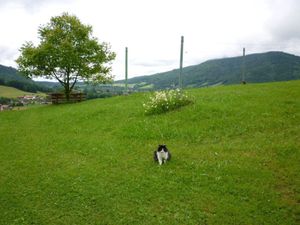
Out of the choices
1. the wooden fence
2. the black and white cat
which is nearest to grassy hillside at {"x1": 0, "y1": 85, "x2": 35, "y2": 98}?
the wooden fence

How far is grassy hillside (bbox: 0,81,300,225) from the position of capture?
384 inches

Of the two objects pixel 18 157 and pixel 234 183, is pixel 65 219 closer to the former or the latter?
pixel 234 183

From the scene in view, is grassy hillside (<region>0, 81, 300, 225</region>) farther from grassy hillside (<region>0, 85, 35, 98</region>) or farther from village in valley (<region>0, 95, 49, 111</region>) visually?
grassy hillside (<region>0, 85, 35, 98</region>)

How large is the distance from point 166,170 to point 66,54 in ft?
122

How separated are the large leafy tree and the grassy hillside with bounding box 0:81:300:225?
24.7 meters

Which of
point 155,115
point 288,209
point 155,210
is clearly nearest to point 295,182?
point 288,209

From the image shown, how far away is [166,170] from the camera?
13219mm

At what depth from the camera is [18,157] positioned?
→ 1708 centimetres

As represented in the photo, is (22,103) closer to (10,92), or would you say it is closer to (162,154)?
(162,154)

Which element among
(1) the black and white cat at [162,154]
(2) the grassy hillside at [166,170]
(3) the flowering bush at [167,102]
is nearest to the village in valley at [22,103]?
(2) the grassy hillside at [166,170]

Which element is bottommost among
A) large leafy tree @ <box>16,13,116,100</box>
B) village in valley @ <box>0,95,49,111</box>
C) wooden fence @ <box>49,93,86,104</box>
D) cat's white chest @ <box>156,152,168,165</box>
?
village in valley @ <box>0,95,49,111</box>

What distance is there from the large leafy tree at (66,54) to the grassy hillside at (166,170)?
81.0 ft

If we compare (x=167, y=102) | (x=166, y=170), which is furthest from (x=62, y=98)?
(x=166, y=170)

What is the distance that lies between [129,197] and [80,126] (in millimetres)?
15250
